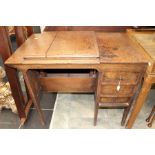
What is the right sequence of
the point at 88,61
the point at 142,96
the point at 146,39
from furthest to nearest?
the point at 146,39
the point at 142,96
the point at 88,61

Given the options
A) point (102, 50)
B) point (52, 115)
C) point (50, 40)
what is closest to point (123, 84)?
point (102, 50)

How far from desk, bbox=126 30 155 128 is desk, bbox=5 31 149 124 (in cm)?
4

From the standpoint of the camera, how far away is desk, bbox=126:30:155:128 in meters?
1.11

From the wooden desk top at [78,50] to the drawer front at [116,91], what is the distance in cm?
26

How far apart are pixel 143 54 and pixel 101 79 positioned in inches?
14.4

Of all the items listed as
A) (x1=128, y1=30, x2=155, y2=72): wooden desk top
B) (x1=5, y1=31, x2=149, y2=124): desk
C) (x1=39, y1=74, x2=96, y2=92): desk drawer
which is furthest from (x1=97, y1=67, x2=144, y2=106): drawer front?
(x1=39, y1=74, x2=96, y2=92): desk drawer

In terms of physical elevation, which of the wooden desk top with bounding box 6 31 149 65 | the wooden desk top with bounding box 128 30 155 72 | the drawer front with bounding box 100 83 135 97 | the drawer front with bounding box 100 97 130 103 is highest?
the wooden desk top with bounding box 128 30 155 72

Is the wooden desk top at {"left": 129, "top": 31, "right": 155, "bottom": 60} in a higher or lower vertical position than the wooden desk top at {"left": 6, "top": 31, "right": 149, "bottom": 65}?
higher

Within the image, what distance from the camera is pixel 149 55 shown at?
1129 mm

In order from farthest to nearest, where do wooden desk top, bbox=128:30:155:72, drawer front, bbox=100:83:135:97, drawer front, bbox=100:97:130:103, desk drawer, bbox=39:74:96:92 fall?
1. desk drawer, bbox=39:74:96:92
2. drawer front, bbox=100:97:130:103
3. drawer front, bbox=100:83:135:97
4. wooden desk top, bbox=128:30:155:72

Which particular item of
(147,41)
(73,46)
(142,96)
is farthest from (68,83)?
(147,41)

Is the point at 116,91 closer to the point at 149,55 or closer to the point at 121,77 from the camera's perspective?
the point at 121,77

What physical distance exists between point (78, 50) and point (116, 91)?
1.53 ft

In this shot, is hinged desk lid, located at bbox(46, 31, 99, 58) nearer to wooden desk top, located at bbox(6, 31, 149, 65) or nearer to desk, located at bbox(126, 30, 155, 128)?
wooden desk top, located at bbox(6, 31, 149, 65)
